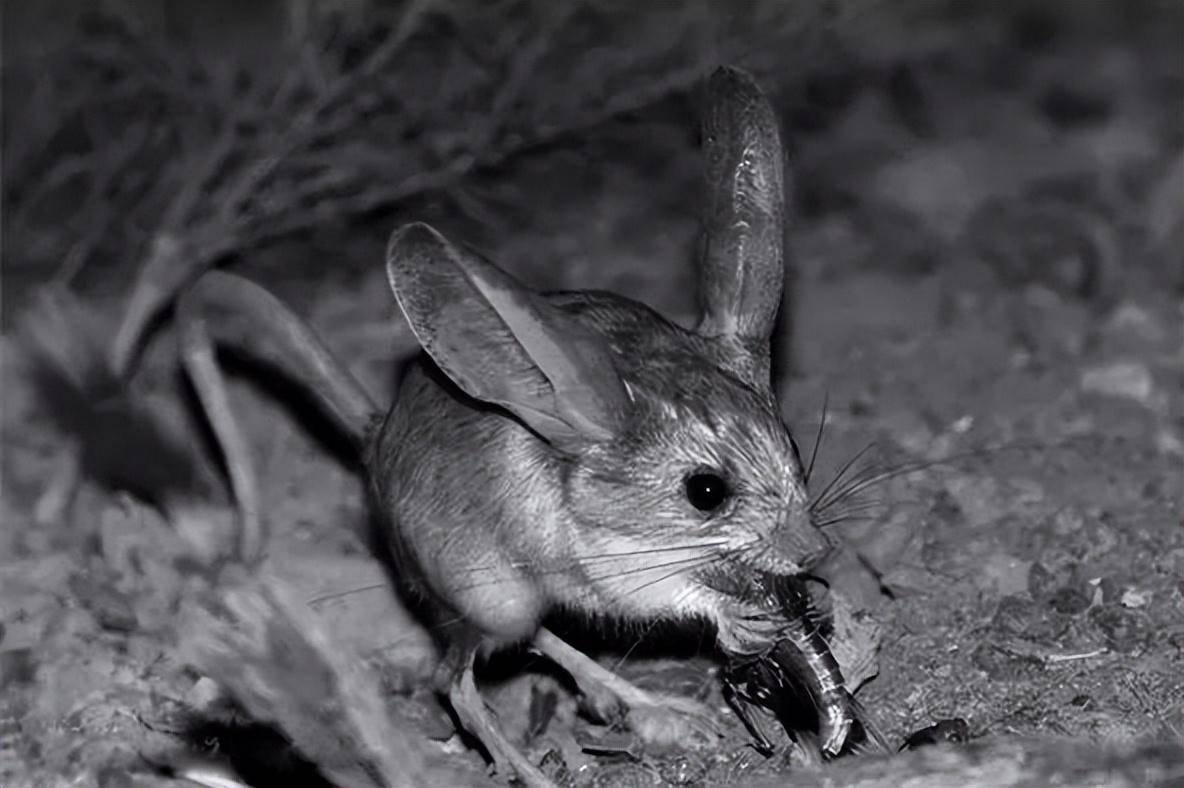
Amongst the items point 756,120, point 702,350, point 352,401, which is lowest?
point 352,401

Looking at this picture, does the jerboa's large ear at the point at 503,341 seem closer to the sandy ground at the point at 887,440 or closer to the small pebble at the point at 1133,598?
the sandy ground at the point at 887,440

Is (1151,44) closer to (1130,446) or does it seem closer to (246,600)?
(1130,446)

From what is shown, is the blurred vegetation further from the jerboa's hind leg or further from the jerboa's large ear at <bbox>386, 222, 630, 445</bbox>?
the jerboa's large ear at <bbox>386, 222, 630, 445</bbox>

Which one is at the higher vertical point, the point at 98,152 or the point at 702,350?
the point at 702,350

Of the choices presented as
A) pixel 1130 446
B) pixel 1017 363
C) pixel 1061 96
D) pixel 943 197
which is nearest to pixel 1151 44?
pixel 1061 96

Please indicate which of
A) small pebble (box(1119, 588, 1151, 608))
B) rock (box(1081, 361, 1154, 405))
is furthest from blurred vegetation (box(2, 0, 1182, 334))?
small pebble (box(1119, 588, 1151, 608))

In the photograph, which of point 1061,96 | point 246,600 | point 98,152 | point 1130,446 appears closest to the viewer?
point 246,600
